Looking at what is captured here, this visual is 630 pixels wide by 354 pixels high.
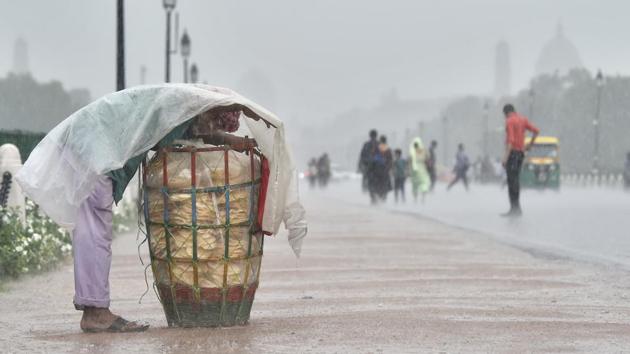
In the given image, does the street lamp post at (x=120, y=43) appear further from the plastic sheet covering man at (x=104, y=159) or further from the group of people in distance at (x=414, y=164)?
the plastic sheet covering man at (x=104, y=159)

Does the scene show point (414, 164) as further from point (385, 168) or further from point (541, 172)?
point (541, 172)

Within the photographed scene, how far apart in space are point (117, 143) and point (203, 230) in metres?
0.71

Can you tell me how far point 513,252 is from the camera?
16.3 meters

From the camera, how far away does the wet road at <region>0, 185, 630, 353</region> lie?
315 inches

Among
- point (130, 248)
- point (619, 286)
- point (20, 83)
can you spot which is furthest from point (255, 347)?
point (20, 83)

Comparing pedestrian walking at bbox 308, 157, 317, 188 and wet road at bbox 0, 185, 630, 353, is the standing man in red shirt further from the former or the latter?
pedestrian walking at bbox 308, 157, 317, 188

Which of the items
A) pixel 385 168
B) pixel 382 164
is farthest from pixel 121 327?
pixel 385 168

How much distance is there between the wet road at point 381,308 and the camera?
26.2 feet

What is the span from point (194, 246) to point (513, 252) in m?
8.28

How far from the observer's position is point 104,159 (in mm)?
8555

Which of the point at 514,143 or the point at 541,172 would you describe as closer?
the point at 514,143

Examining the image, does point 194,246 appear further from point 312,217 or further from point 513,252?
point 312,217

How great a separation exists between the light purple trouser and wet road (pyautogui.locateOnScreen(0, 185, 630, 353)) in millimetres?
245

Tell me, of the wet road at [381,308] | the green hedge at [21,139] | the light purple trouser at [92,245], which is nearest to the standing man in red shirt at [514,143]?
the wet road at [381,308]
